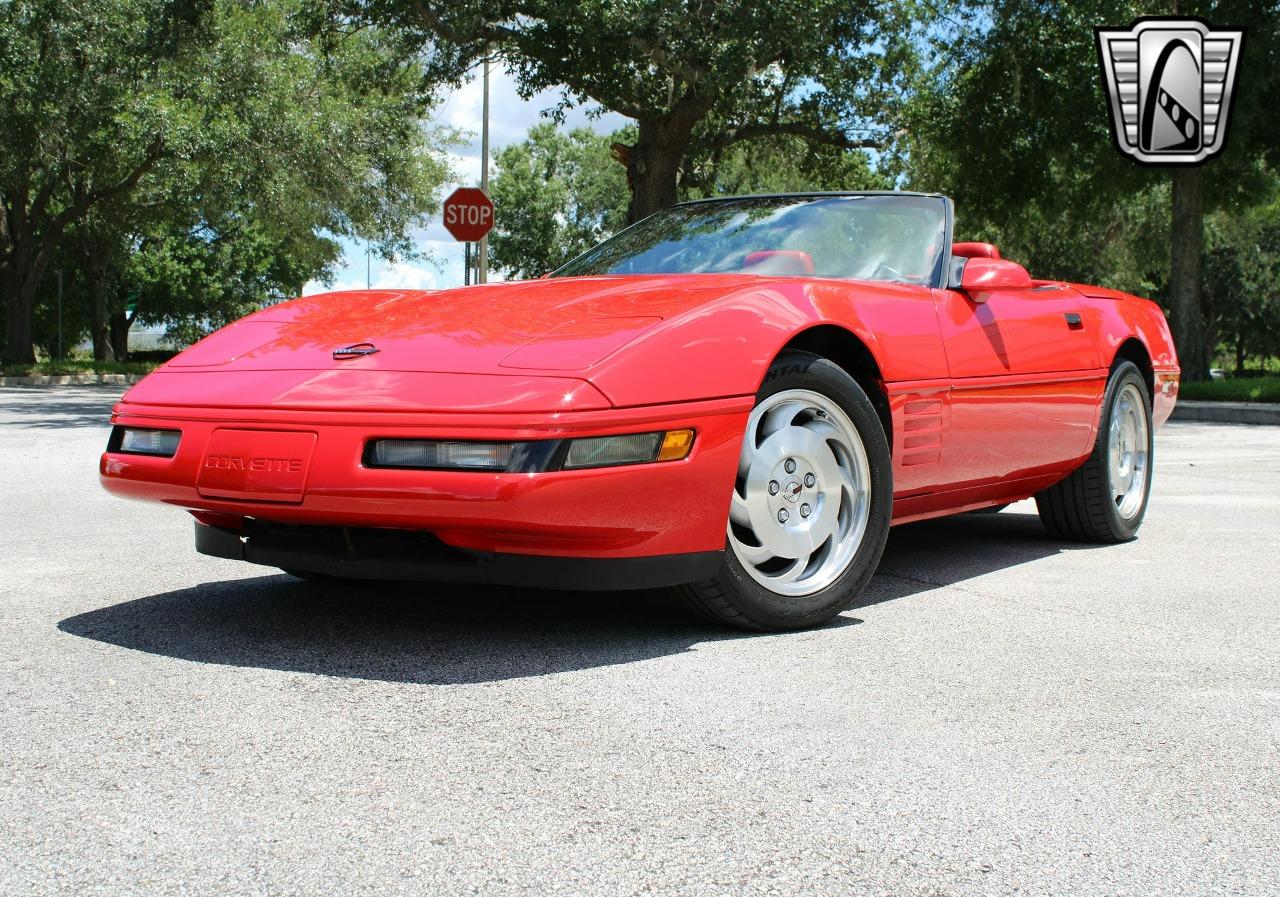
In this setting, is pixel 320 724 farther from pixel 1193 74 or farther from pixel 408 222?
pixel 408 222

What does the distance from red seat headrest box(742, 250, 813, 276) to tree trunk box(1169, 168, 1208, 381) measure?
18.3m

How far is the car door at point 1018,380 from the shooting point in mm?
4395

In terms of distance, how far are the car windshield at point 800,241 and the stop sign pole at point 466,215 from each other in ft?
39.0

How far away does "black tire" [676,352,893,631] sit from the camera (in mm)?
3557

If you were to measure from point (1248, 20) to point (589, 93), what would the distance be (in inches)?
364

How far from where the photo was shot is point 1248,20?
19.0m

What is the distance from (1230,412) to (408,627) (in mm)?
16272

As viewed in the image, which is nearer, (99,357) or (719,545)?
(719,545)

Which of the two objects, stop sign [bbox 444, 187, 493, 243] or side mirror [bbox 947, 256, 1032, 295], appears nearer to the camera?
side mirror [bbox 947, 256, 1032, 295]

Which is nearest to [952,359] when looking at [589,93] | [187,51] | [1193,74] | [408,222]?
[589,93]

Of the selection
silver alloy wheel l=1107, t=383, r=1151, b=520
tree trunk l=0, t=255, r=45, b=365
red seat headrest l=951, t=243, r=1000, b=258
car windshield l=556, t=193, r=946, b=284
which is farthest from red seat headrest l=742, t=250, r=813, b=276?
tree trunk l=0, t=255, r=45, b=365

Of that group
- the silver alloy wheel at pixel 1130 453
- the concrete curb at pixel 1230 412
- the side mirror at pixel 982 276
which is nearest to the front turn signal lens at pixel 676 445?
the side mirror at pixel 982 276

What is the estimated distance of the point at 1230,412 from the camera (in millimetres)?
17672

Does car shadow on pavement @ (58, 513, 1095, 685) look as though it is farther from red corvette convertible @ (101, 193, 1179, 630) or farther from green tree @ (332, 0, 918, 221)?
green tree @ (332, 0, 918, 221)
